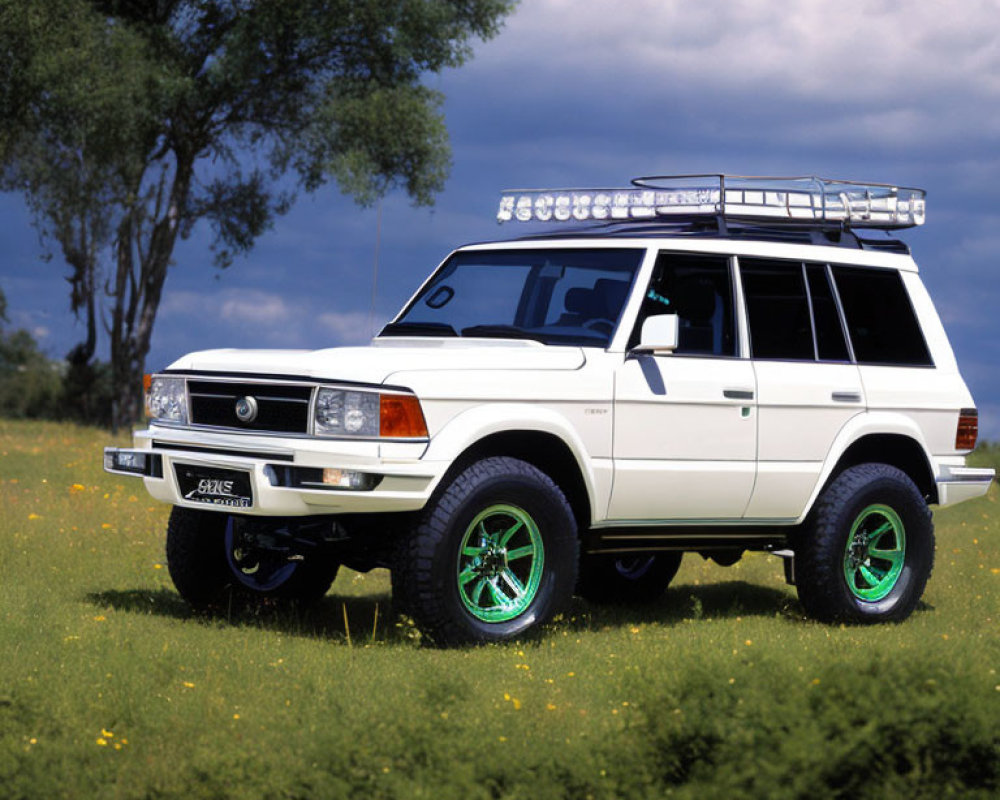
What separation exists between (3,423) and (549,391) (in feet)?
76.3

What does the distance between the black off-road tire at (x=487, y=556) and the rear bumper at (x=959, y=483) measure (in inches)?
123

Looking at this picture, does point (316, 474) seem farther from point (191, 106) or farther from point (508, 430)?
point (191, 106)

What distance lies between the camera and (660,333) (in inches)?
316

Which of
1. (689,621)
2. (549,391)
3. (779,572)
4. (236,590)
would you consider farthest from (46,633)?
(779,572)

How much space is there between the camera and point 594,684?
6.94m

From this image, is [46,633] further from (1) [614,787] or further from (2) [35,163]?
(2) [35,163]

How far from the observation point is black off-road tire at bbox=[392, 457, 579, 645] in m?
7.44

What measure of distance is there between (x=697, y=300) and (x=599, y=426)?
1.21 meters

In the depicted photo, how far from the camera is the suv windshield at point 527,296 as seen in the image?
27.8 ft

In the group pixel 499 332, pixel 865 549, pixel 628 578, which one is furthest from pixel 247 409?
pixel 865 549

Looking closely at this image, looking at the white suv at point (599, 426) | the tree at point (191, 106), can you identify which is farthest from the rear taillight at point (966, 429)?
the tree at point (191, 106)

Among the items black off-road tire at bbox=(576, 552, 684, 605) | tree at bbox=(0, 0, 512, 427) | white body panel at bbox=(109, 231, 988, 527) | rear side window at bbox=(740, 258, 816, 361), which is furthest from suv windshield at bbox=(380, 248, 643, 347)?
tree at bbox=(0, 0, 512, 427)

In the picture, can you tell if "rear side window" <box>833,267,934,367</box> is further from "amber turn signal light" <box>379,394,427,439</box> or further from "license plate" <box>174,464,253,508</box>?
"license plate" <box>174,464,253,508</box>

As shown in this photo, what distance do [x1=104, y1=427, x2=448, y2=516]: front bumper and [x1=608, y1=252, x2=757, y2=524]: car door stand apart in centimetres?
135
